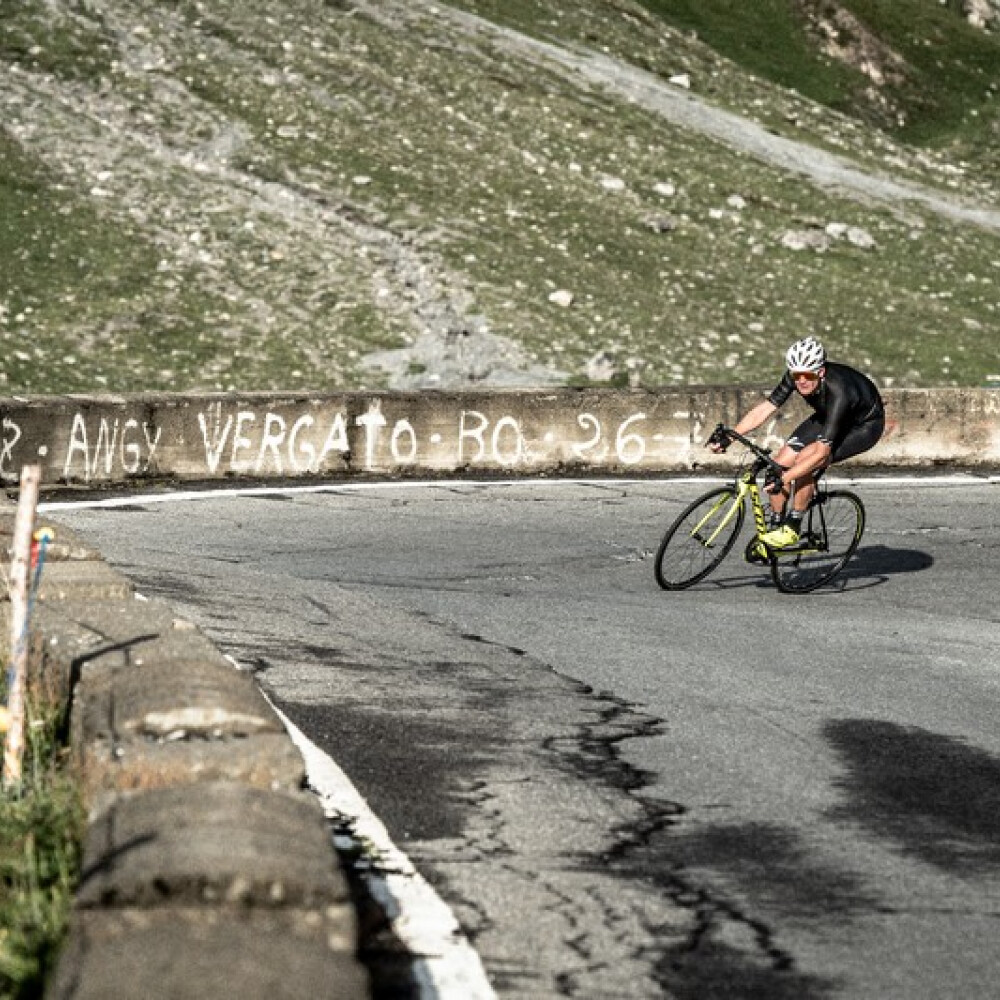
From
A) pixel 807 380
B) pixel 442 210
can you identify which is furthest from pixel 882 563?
pixel 442 210

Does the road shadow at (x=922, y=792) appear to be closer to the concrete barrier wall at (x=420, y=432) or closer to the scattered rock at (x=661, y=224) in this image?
the concrete barrier wall at (x=420, y=432)

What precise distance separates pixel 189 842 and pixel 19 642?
2064 mm

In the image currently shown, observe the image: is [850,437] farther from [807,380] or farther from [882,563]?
[882,563]

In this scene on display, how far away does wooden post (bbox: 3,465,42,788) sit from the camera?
23.9ft

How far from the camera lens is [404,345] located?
33750mm

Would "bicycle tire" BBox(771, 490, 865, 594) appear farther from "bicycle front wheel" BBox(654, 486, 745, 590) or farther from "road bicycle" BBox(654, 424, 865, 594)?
"bicycle front wheel" BBox(654, 486, 745, 590)

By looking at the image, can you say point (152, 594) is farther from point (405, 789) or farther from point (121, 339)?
point (121, 339)

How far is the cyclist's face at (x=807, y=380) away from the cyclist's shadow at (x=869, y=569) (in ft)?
4.75

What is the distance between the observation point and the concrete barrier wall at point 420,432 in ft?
62.0

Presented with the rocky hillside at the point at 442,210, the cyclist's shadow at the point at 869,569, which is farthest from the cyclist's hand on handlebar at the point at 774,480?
the rocky hillside at the point at 442,210

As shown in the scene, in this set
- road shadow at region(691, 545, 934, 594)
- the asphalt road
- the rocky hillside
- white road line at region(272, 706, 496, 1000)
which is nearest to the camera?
white road line at region(272, 706, 496, 1000)

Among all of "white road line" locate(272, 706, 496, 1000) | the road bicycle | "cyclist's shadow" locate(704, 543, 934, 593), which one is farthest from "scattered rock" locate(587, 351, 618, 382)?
"white road line" locate(272, 706, 496, 1000)

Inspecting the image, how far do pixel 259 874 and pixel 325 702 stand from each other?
4.79m

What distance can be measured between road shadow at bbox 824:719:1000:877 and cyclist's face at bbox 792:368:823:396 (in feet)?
14.1
